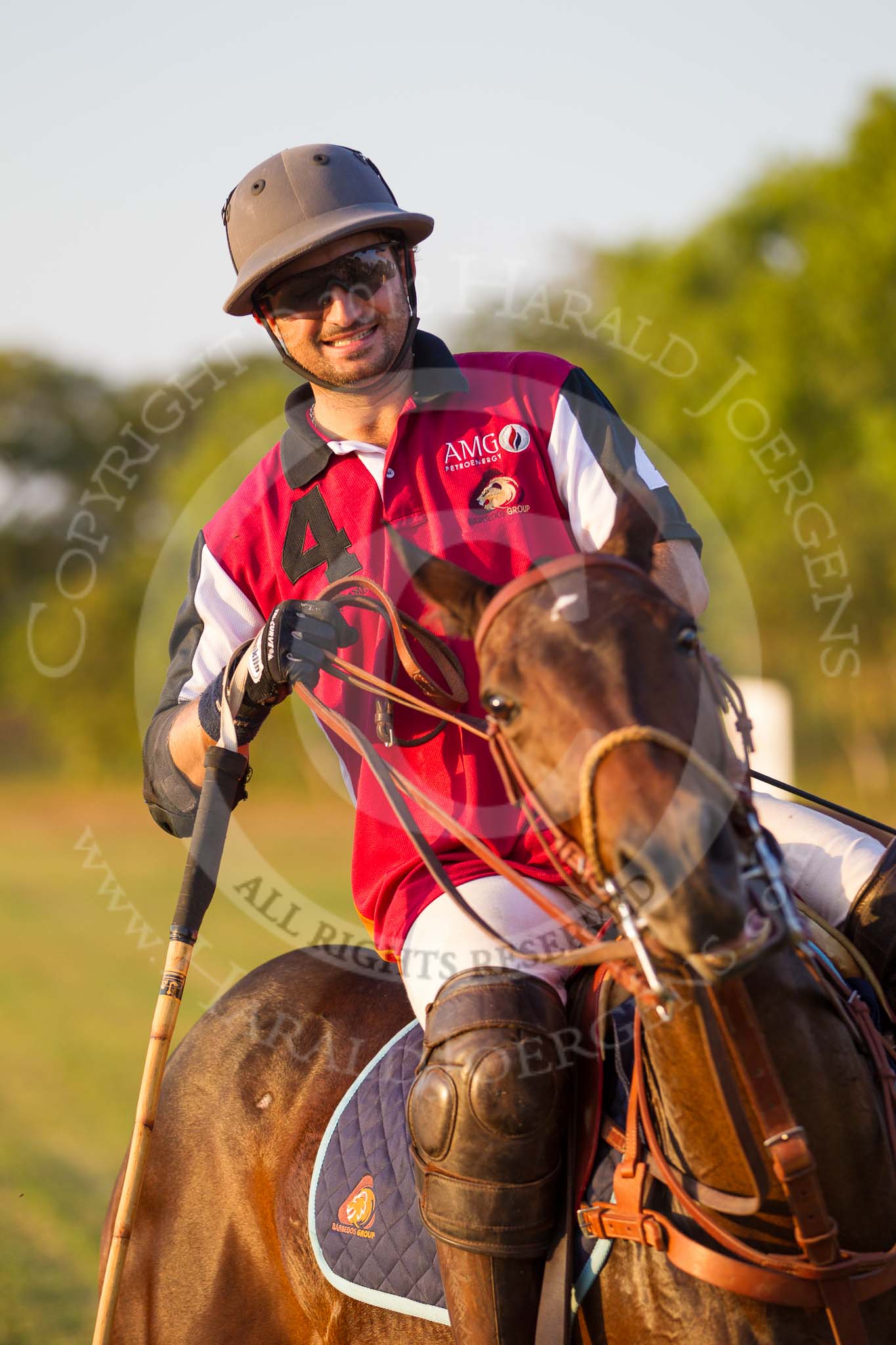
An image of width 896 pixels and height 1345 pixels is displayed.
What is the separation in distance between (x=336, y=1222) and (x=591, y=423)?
7.16 ft

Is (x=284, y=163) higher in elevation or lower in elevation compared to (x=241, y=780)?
higher

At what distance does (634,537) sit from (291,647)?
2.78 feet

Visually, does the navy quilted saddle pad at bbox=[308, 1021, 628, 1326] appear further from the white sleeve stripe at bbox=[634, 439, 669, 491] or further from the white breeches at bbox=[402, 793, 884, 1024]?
the white sleeve stripe at bbox=[634, 439, 669, 491]

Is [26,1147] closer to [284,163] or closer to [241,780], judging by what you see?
[241,780]

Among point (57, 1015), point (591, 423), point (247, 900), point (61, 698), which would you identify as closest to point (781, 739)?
point (247, 900)

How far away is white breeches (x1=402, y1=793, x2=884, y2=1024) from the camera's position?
294 centimetres

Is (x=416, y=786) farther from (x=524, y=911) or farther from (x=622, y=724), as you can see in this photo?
(x=622, y=724)

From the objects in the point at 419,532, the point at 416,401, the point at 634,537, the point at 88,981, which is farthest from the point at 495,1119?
the point at 88,981

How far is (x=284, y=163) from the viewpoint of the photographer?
369cm

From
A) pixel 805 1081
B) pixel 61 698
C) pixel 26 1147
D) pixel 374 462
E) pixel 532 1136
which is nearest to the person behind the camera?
pixel 805 1081

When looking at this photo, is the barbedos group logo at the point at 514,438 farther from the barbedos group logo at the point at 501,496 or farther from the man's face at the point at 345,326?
the man's face at the point at 345,326

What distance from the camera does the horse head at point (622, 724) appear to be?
6.82 ft

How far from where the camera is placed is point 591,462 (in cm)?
341

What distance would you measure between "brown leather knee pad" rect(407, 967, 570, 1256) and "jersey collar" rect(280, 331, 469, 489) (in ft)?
5.08
